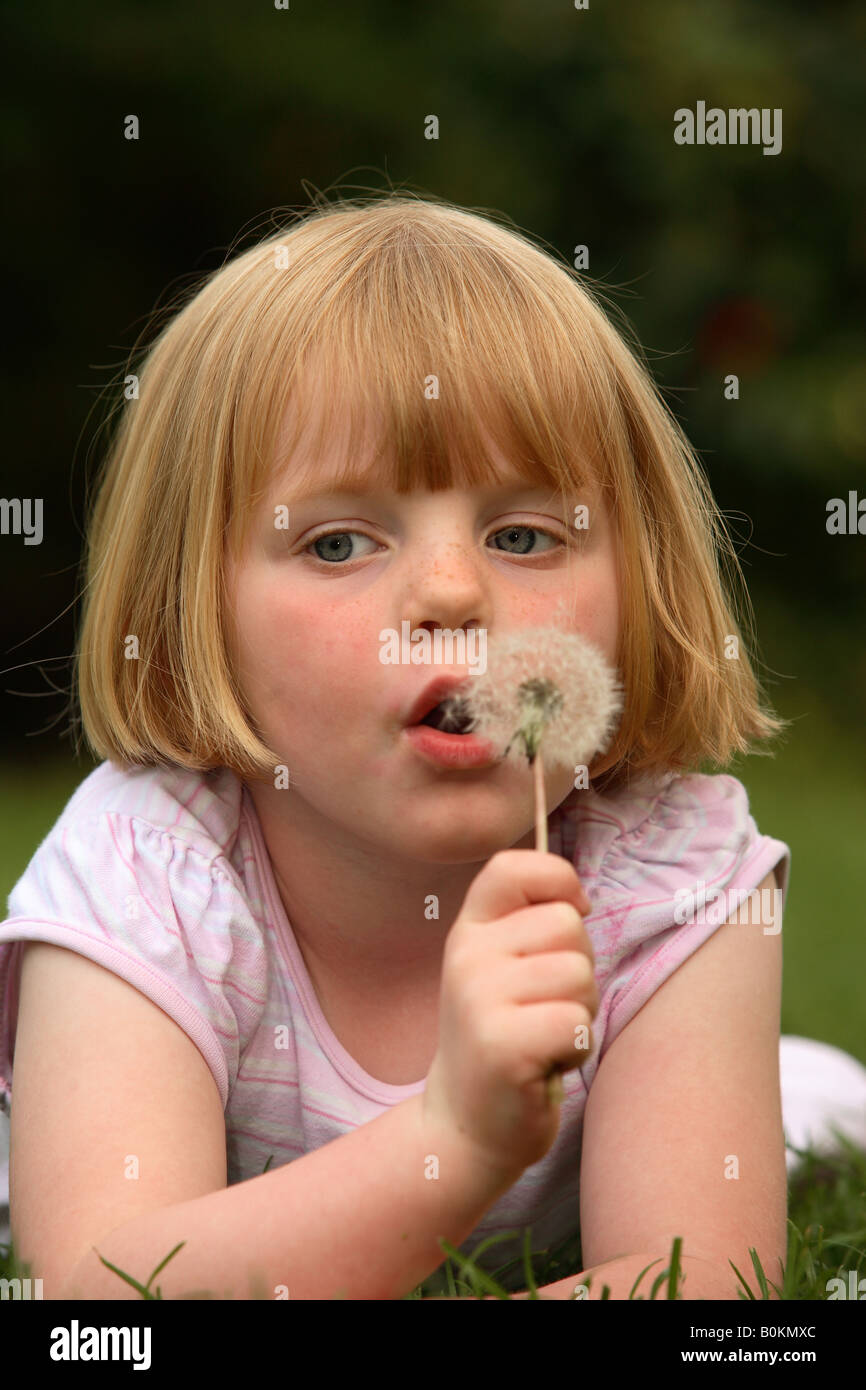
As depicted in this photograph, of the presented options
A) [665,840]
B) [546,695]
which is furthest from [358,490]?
[665,840]

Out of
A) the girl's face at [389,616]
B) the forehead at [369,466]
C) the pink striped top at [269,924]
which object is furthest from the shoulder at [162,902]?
the forehead at [369,466]

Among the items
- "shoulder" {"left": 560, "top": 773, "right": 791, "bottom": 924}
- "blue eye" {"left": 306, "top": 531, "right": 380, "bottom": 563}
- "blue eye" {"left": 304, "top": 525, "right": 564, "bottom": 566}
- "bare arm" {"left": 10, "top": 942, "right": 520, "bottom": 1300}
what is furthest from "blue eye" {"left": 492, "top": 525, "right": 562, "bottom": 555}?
"bare arm" {"left": 10, "top": 942, "right": 520, "bottom": 1300}

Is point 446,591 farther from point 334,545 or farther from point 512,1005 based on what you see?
point 512,1005

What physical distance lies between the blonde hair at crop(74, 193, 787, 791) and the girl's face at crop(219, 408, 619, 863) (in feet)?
0.11

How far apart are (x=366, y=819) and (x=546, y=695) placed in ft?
1.02

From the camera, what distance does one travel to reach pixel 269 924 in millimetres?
1809

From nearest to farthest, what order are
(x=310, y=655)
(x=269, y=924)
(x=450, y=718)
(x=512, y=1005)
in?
1. (x=512, y=1005)
2. (x=450, y=718)
3. (x=310, y=655)
4. (x=269, y=924)

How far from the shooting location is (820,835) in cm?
509

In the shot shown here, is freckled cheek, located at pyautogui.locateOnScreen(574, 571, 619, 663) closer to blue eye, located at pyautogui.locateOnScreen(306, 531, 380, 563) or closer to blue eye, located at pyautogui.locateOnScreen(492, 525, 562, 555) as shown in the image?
blue eye, located at pyautogui.locateOnScreen(492, 525, 562, 555)

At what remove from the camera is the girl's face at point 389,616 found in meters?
1.51

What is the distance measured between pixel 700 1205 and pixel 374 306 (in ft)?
3.31

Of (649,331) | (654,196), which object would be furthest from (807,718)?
(654,196)

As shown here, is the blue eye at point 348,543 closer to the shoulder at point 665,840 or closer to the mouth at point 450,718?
the mouth at point 450,718
